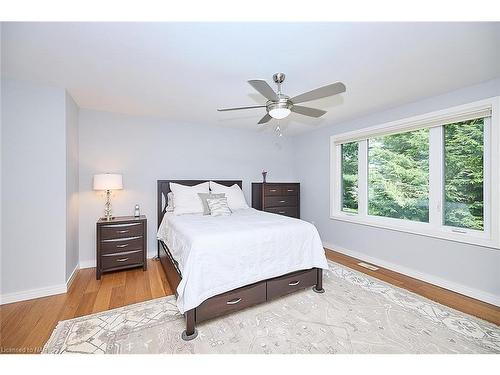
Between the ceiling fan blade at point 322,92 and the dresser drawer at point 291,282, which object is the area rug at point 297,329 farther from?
the ceiling fan blade at point 322,92

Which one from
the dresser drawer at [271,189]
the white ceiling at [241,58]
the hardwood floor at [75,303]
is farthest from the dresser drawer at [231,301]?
the dresser drawer at [271,189]

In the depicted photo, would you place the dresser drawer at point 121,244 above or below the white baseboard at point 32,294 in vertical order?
above

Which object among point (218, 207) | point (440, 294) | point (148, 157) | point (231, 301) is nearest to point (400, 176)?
point (440, 294)

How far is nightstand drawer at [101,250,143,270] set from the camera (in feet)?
9.32

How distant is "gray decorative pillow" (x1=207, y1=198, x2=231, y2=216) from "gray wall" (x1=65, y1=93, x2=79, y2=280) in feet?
5.53

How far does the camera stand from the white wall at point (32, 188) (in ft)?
7.31

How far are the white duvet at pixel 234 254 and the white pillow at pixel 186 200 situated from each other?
0.63m

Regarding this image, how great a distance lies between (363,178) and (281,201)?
1.54m

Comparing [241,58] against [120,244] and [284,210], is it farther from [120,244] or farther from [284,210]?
[284,210]

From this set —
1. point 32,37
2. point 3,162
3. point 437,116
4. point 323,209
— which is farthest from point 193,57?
point 323,209

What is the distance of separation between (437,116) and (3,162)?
4863mm

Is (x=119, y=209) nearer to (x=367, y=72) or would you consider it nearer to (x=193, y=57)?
(x=193, y=57)

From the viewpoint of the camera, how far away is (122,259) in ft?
9.63

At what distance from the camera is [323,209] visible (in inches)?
167
